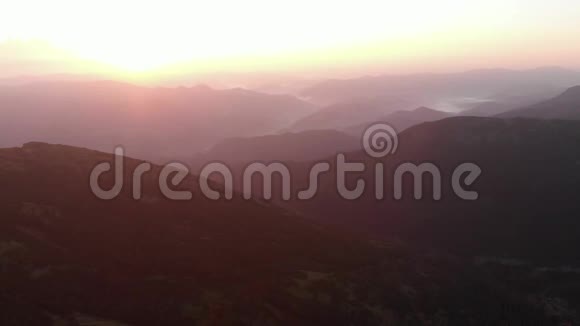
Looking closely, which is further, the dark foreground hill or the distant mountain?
the distant mountain

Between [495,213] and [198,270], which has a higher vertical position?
[198,270]

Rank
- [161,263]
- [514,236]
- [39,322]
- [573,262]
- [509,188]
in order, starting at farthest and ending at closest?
[509,188] → [514,236] → [573,262] → [161,263] → [39,322]

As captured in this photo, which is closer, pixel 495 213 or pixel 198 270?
pixel 198 270

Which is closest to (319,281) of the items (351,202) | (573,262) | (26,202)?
(26,202)

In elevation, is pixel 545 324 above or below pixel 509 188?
below

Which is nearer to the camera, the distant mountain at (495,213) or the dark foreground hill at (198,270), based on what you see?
the dark foreground hill at (198,270)

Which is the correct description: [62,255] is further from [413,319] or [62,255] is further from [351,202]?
[351,202]

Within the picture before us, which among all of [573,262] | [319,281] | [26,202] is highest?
[26,202]

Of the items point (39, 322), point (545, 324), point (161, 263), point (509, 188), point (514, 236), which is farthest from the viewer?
point (509, 188)
